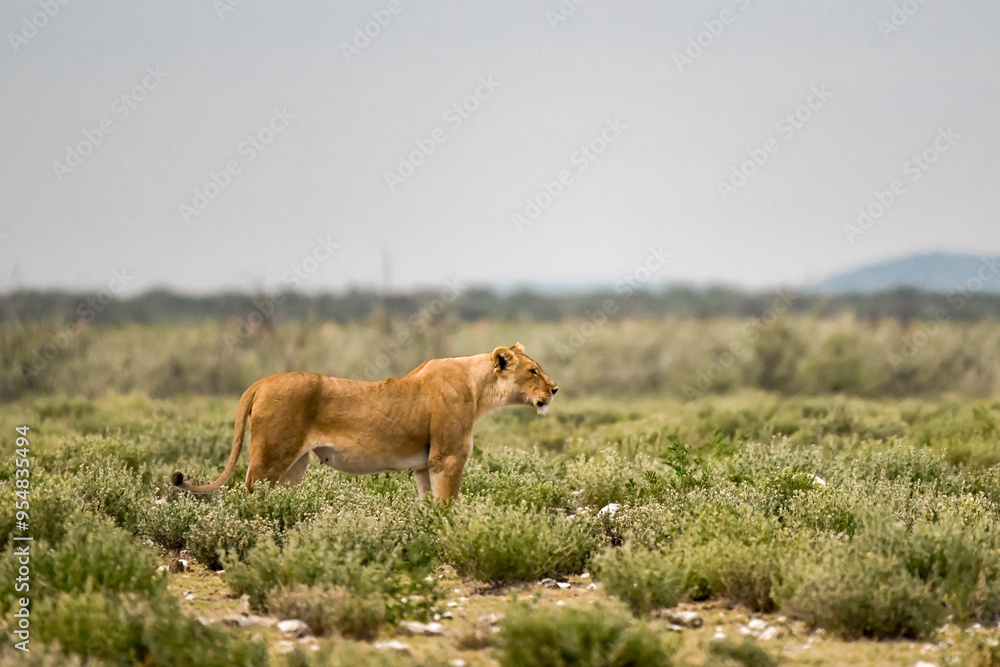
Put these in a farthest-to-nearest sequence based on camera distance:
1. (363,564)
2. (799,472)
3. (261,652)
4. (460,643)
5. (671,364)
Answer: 1. (671,364)
2. (799,472)
3. (363,564)
4. (460,643)
5. (261,652)

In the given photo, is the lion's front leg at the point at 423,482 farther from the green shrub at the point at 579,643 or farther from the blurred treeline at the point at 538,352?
the blurred treeline at the point at 538,352

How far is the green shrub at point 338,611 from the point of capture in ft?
22.4

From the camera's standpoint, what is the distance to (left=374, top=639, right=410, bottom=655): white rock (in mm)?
6559

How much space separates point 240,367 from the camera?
32.3m

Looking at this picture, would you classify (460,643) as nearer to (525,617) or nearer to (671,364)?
(525,617)

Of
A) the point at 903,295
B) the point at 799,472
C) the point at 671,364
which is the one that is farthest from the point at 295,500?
the point at 903,295

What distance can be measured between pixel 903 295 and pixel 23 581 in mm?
66550

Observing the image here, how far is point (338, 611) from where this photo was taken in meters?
6.82

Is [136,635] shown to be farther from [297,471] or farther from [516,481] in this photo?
[516,481]

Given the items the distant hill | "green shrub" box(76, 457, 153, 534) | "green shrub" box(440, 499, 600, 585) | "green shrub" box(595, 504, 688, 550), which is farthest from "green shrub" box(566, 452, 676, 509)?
the distant hill

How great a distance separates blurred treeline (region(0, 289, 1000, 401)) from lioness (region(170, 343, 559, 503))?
2089 centimetres

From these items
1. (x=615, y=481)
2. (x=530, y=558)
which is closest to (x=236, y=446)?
(x=530, y=558)

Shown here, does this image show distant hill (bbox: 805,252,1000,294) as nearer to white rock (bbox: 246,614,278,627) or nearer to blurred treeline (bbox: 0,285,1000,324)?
blurred treeline (bbox: 0,285,1000,324)

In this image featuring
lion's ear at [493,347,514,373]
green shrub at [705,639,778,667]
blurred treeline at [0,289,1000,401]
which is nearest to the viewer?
green shrub at [705,639,778,667]
